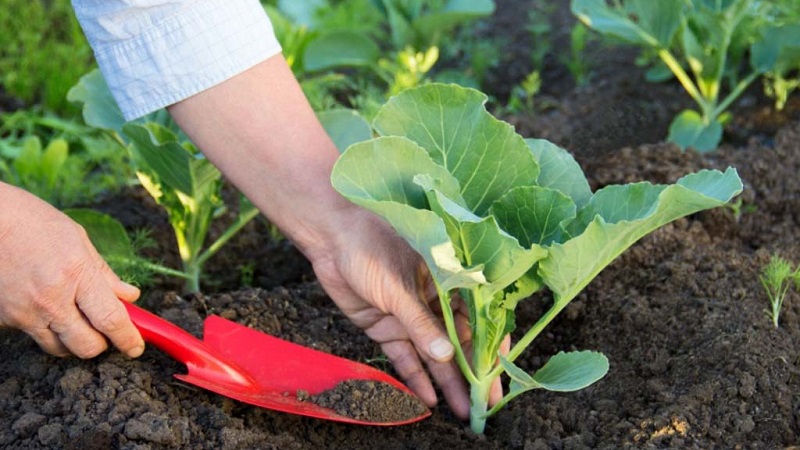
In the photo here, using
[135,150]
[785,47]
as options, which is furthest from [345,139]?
[785,47]

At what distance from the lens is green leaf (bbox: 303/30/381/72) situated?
13.1ft

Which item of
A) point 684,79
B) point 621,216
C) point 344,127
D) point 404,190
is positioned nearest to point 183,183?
point 344,127

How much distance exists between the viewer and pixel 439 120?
2.12 meters

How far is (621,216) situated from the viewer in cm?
201

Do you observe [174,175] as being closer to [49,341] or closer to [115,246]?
[115,246]

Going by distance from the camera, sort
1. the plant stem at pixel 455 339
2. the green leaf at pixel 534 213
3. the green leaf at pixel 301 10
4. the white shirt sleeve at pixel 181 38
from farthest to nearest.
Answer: the green leaf at pixel 301 10 < the white shirt sleeve at pixel 181 38 < the plant stem at pixel 455 339 < the green leaf at pixel 534 213

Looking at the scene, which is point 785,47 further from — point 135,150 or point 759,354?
point 135,150

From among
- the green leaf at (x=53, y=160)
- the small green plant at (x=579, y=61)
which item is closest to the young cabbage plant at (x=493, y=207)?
the green leaf at (x=53, y=160)

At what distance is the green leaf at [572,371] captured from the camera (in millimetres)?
2029

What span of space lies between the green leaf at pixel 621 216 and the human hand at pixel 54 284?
92 centimetres

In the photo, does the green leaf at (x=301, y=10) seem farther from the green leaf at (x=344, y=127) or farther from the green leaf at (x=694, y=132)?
the green leaf at (x=344, y=127)

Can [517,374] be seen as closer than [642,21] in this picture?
Yes

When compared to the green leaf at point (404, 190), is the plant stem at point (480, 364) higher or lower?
lower

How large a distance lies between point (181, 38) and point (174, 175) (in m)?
0.48
